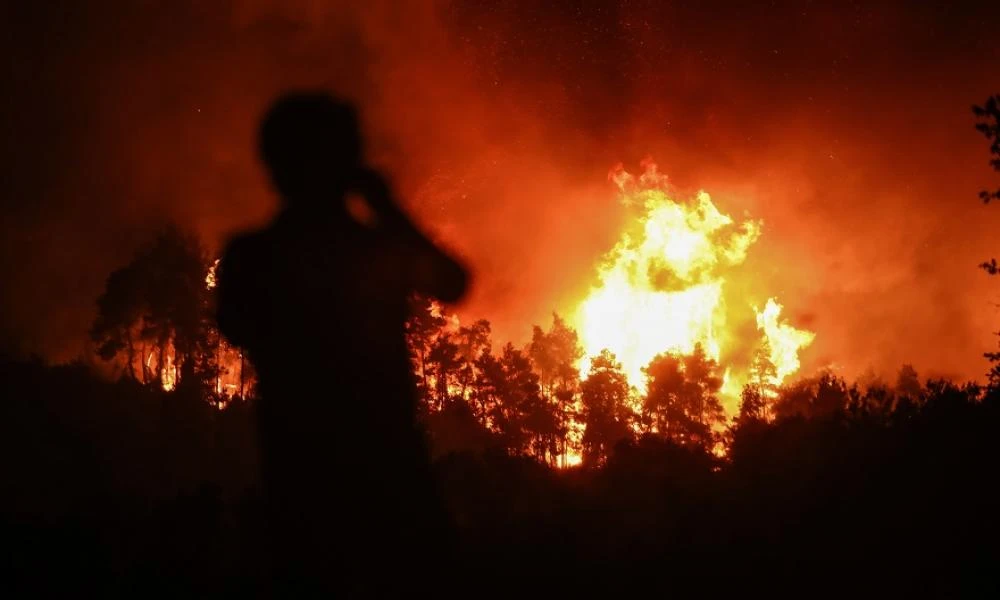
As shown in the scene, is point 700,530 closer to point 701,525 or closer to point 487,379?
point 701,525

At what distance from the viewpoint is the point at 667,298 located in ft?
232

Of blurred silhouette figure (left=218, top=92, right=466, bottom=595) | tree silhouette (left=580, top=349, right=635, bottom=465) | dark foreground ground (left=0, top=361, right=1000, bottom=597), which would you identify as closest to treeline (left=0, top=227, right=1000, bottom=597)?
dark foreground ground (left=0, top=361, right=1000, bottom=597)

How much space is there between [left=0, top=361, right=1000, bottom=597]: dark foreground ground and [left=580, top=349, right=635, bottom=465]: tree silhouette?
111 feet

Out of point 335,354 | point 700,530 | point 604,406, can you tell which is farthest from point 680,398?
point 335,354

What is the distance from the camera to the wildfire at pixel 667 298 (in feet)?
228

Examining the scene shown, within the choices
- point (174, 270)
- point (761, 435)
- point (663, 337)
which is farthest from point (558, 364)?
point (761, 435)

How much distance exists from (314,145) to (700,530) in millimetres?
4127

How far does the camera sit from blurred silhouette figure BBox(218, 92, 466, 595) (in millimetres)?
3199

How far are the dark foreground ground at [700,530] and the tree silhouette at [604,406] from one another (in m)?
33.8

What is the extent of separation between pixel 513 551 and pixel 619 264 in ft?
224

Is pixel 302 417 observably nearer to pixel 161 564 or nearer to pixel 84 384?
pixel 161 564

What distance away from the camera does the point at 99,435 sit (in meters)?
36.0

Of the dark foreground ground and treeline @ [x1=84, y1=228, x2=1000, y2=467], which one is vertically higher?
treeline @ [x1=84, y1=228, x2=1000, y2=467]

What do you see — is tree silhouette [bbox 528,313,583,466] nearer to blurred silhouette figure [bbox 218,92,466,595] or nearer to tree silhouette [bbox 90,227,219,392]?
tree silhouette [bbox 90,227,219,392]
